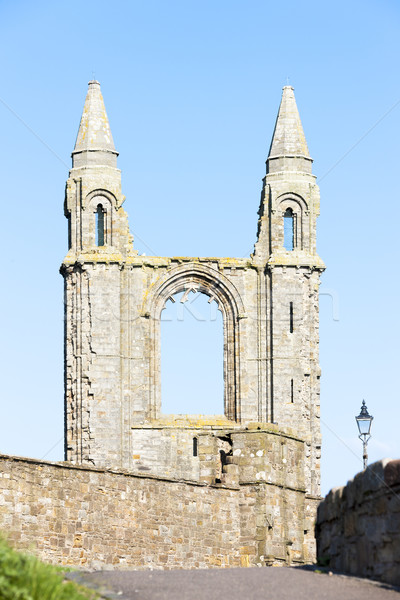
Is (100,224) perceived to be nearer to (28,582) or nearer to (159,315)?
(159,315)

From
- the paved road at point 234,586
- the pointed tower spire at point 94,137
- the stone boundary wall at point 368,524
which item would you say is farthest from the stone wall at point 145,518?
the pointed tower spire at point 94,137

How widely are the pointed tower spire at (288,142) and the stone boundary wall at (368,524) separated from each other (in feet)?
108

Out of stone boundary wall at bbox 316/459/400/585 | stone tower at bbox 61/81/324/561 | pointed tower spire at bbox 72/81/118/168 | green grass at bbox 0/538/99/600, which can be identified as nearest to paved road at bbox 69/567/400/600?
stone boundary wall at bbox 316/459/400/585

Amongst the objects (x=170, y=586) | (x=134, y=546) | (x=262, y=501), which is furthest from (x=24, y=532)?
(x=170, y=586)

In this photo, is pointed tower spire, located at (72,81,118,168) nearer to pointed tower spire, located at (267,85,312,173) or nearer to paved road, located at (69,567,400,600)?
pointed tower spire, located at (267,85,312,173)

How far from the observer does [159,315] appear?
4719 cm

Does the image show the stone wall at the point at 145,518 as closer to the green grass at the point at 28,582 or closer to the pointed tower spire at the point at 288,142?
the green grass at the point at 28,582

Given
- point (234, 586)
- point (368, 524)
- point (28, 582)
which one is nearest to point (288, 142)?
point (368, 524)

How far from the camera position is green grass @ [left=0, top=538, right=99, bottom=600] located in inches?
458

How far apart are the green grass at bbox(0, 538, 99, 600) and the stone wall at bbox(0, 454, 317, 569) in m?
8.00

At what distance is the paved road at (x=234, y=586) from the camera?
13.1m

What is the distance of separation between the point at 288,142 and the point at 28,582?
37.8 metres

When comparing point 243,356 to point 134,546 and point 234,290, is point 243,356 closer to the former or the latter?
point 234,290

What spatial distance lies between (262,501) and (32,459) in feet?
21.8
